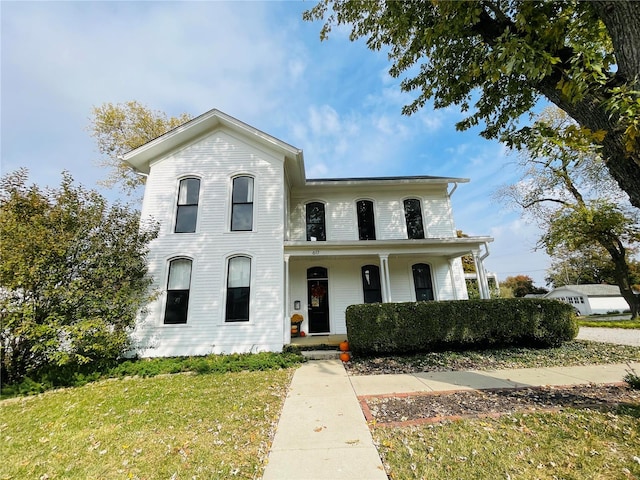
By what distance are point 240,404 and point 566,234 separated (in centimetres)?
1918

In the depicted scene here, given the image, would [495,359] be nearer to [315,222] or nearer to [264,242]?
[264,242]

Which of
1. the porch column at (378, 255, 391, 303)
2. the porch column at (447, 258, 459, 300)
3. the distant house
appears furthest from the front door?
the distant house

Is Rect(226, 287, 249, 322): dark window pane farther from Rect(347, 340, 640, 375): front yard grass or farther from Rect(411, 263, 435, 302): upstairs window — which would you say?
Rect(411, 263, 435, 302): upstairs window

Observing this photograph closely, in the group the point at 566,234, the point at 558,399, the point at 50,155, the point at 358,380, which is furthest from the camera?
the point at 566,234

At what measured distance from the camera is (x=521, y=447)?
276 cm

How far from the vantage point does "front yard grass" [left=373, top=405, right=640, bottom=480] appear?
2.40m

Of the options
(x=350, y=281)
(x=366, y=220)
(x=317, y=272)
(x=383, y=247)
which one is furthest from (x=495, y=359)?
(x=366, y=220)

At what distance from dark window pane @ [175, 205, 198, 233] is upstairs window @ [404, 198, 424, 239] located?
8088mm

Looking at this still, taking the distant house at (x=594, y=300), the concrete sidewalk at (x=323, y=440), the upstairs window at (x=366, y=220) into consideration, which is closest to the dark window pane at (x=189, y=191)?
the upstairs window at (x=366, y=220)

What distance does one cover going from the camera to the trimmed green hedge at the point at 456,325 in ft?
23.0

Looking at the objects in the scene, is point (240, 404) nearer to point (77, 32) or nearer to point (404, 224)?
point (404, 224)

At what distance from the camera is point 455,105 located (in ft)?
20.2

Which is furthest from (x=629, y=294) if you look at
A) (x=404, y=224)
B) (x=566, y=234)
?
(x=404, y=224)

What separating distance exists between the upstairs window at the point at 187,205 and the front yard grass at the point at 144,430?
187 inches
